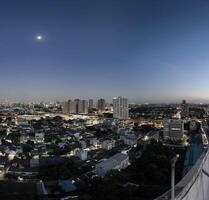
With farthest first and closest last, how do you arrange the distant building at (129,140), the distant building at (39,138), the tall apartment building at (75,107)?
the tall apartment building at (75,107) → the distant building at (39,138) → the distant building at (129,140)

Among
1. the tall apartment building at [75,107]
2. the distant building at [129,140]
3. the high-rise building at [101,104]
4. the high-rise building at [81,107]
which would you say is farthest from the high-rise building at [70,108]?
the distant building at [129,140]

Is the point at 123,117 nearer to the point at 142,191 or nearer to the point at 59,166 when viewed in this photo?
the point at 59,166

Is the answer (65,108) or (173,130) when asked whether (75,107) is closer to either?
(65,108)

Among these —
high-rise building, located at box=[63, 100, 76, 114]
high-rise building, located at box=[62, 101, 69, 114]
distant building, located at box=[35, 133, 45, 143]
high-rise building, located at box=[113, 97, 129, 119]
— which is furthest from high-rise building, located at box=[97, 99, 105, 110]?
distant building, located at box=[35, 133, 45, 143]

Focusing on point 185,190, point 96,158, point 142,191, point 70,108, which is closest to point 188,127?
point 96,158

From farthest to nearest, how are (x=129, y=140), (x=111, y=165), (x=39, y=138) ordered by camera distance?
(x=39, y=138)
(x=129, y=140)
(x=111, y=165)

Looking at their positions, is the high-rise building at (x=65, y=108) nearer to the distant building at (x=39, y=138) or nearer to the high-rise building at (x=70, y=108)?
the high-rise building at (x=70, y=108)

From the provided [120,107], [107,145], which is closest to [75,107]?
[120,107]
